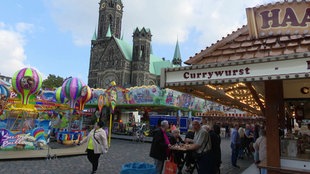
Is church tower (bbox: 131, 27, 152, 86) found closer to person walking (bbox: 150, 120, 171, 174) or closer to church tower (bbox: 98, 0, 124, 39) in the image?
church tower (bbox: 98, 0, 124, 39)

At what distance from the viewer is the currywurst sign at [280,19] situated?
14.4 feet

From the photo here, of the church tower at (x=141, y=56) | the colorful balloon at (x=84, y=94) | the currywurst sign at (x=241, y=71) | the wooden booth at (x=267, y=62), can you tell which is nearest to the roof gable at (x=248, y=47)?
the wooden booth at (x=267, y=62)

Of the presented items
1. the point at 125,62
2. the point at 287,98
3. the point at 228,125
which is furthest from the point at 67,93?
the point at 125,62

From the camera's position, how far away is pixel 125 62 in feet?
195

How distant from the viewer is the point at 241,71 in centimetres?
411

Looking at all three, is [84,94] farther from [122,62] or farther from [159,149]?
[122,62]

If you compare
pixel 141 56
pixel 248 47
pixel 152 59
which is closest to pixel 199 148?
pixel 248 47

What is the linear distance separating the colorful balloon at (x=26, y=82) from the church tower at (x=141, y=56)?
45.2m

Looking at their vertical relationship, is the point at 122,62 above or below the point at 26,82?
above

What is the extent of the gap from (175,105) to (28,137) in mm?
14874

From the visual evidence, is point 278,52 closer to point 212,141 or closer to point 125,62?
point 212,141

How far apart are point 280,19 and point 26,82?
43.4 feet

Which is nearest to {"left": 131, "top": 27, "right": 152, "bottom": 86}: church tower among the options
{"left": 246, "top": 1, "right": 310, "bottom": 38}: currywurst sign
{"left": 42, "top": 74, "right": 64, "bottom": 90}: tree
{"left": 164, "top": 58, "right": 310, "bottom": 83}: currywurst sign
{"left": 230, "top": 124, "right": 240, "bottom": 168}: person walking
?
{"left": 42, "top": 74, "right": 64, "bottom": 90}: tree

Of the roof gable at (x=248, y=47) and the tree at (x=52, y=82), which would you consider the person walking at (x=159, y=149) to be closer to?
the roof gable at (x=248, y=47)
